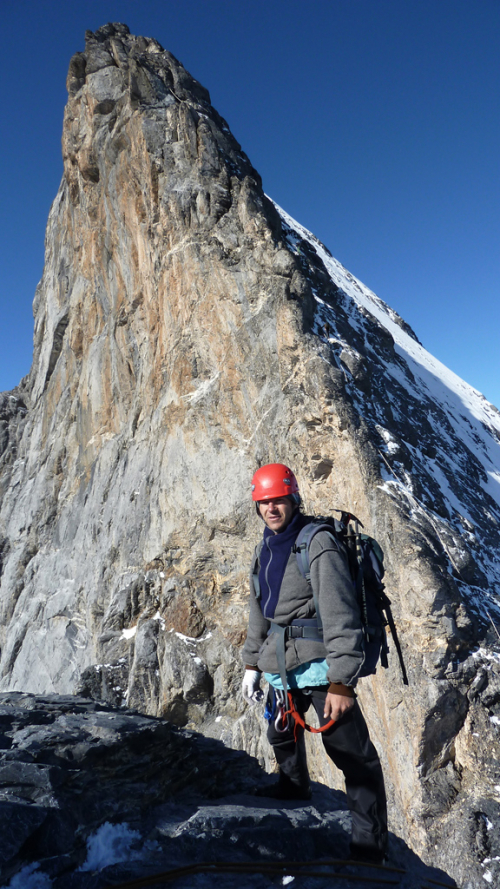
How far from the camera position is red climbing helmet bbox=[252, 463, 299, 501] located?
3.58 meters

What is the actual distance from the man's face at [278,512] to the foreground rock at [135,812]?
1.85 metres

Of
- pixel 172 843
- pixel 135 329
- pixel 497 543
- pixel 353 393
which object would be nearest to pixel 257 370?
pixel 353 393

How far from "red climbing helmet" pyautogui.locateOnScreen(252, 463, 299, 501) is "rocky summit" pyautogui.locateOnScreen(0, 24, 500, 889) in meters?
2.07

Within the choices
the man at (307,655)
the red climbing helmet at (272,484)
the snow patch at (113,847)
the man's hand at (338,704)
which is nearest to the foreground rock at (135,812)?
the snow patch at (113,847)

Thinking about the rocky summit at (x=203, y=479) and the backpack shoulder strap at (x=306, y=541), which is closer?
the backpack shoulder strap at (x=306, y=541)

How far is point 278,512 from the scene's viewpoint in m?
3.63

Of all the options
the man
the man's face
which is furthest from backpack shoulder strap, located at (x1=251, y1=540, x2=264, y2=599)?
the man's face

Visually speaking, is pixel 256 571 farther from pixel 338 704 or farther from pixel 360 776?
pixel 360 776

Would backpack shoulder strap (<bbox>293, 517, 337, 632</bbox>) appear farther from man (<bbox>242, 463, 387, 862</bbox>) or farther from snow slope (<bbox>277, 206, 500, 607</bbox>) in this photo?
snow slope (<bbox>277, 206, 500, 607</bbox>)

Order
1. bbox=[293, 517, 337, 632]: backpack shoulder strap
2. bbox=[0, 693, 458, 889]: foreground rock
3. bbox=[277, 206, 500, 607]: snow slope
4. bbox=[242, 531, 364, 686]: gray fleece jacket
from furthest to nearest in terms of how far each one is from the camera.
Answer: bbox=[277, 206, 500, 607]: snow slope → bbox=[293, 517, 337, 632]: backpack shoulder strap → bbox=[242, 531, 364, 686]: gray fleece jacket → bbox=[0, 693, 458, 889]: foreground rock

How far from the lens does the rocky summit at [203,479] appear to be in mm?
6098

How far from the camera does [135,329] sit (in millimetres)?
16406

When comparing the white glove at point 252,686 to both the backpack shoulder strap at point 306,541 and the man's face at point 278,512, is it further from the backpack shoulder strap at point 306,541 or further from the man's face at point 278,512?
the man's face at point 278,512

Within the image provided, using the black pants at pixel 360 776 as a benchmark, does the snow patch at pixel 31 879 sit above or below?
below
